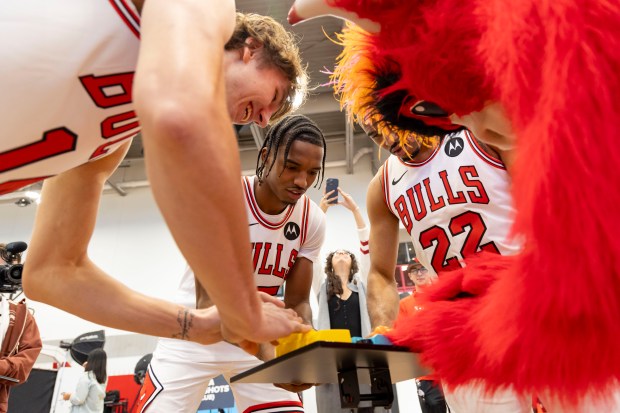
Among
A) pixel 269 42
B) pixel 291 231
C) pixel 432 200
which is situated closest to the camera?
pixel 269 42

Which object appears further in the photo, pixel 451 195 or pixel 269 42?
pixel 451 195

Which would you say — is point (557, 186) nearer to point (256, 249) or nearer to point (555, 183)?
point (555, 183)

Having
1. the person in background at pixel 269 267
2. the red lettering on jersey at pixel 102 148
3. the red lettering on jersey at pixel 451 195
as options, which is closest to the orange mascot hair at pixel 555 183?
the red lettering on jersey at pixel 102 148

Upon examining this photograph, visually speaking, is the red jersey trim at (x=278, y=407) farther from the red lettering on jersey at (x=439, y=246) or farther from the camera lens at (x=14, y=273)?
the camera lens at (x=14, y=273)

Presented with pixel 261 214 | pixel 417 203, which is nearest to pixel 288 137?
pixel 261 214

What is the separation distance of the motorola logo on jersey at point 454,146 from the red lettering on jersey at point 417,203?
0.15m

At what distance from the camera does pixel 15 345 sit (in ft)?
10.7

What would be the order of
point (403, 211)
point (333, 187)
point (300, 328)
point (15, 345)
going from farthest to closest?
point (333, 187), point (15, 345), point (403, 211), point (300, 328)

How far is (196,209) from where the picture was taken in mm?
599

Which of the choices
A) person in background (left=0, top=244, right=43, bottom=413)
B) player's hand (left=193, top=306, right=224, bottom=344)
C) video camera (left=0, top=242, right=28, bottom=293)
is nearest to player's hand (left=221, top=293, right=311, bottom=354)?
player's hand (left=193, top=306, right=224, bottom=344)

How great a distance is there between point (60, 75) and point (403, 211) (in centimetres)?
127

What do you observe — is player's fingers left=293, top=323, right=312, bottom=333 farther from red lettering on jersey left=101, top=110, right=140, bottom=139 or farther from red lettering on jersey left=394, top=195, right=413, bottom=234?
red lettering on jersey left=394, top=195, right=413, bottom=234

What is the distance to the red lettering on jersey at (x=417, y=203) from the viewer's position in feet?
5.53

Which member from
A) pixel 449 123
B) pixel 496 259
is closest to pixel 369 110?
pixel 449 123
